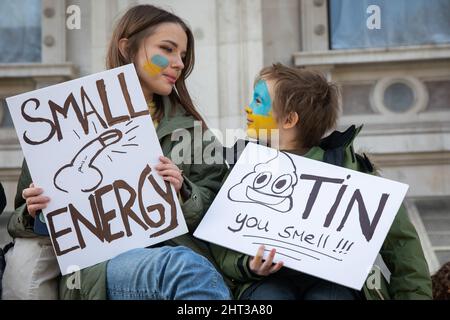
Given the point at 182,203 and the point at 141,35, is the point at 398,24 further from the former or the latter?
the point at 182,203

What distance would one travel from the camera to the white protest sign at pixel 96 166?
3125mm

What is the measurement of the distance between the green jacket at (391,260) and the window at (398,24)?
15.6ft

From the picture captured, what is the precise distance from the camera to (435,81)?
7.86 m

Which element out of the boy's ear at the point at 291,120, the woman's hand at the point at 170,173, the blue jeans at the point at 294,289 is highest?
the boy's ear at the point at 291,120

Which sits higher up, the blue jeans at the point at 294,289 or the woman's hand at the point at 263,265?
the woman's hand at the point at 263,265

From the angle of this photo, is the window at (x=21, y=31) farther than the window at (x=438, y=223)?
Yes

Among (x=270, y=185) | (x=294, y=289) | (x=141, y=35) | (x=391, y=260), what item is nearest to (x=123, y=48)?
(x=141, y=35)

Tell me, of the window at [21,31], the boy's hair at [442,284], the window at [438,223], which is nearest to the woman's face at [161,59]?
the boy's hair at [442,284]

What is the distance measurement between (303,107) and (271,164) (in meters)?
0.33

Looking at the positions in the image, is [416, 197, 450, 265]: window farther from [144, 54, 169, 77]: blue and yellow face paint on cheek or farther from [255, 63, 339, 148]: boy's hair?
[144, 54, 169, 77]: blue and yellow face paint on cheek

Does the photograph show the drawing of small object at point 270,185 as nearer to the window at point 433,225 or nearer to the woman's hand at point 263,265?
the woman's hand at point 263,265

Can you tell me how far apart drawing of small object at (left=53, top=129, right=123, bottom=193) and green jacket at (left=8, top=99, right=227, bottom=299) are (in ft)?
0.65

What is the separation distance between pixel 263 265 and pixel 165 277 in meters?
0.38

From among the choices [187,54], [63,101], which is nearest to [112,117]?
[63,101]
